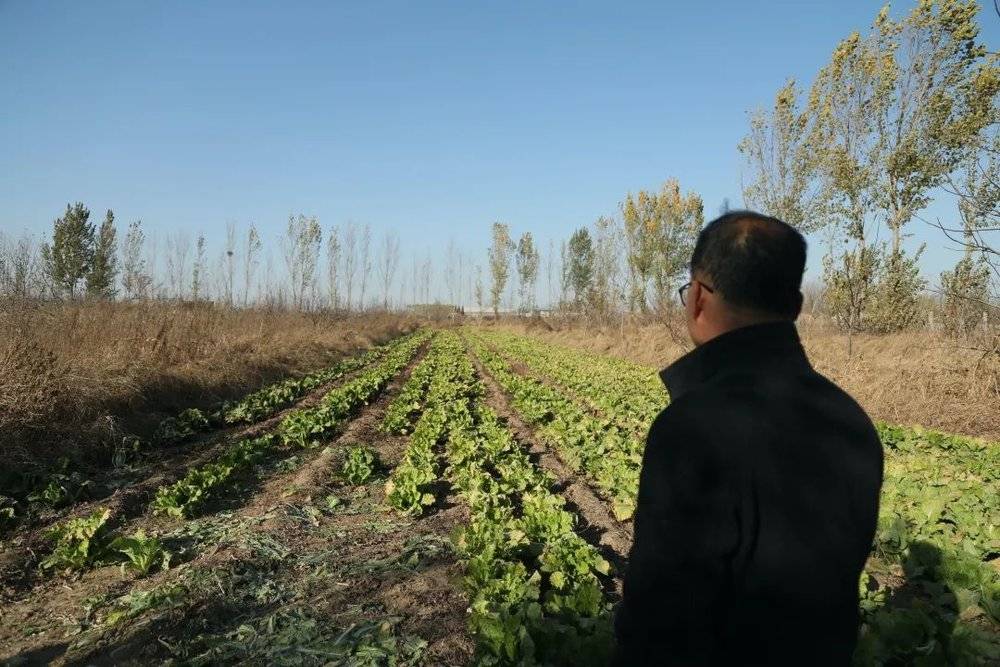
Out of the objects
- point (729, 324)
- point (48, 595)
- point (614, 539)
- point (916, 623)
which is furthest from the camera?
point (614, 539)

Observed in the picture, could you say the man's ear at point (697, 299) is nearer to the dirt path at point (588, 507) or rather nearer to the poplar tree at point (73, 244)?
the dirt path at point (588, 507)

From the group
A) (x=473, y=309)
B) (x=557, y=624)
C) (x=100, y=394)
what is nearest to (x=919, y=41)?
(x=557, y=624)

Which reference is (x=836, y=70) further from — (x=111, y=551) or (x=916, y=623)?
(x=111, y=551)

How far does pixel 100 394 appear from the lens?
1000 cm

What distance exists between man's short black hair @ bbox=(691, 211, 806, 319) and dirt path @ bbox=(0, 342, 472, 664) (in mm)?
3110

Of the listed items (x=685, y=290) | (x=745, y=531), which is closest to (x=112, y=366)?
(x=685, y=290)

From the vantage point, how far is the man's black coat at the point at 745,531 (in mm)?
1395

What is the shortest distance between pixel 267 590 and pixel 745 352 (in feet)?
14.2


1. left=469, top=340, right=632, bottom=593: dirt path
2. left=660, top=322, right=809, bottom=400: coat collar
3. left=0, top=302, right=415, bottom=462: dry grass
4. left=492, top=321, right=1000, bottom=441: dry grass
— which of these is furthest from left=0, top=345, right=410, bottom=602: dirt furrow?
left=492, top=321, right=1000, bottom=441: dry grass

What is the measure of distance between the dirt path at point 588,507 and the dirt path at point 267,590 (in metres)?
1.39

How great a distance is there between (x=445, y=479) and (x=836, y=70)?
18.7 meters

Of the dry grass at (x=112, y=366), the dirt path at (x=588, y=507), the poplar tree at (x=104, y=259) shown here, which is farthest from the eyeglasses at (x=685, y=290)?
the poplar tree at (x=104, y=259)

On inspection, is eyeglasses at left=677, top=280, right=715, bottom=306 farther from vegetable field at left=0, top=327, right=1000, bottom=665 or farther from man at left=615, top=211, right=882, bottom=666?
vegetable field at left=0, top=327, right=1000, bottom=665

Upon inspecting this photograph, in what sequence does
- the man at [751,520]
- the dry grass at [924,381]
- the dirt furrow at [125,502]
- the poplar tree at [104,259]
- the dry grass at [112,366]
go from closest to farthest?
the man at [751,520], the dirt furrow at [125,502], the dry grass at [112,366], the dry grass at [924,381], the poplar tree at [104,259]
